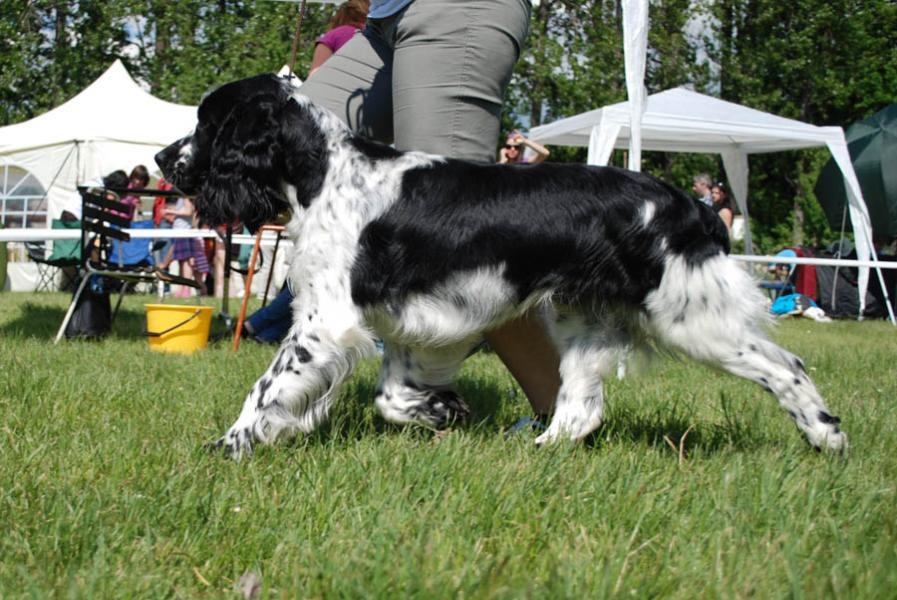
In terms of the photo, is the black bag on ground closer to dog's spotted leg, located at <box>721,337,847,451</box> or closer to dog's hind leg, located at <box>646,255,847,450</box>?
dog's hind leg, located at <box>646,255,847,450</box>

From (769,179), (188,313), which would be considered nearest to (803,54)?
(769,179)

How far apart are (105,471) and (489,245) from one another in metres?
1.36

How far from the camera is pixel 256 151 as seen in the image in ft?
11.0

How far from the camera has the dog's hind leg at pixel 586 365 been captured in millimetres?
3490

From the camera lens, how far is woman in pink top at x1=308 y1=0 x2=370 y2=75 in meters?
5.32

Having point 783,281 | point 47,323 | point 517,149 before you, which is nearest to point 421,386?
point 47,323

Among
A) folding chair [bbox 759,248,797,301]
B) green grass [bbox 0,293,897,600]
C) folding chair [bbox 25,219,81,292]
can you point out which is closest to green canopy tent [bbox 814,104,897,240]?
folding chair [bbox 759,248,797,301]

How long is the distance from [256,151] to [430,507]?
4.81ft

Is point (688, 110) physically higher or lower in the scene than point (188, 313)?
higher

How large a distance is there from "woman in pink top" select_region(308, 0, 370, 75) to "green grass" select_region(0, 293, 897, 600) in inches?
81.8

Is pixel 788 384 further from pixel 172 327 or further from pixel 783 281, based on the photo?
pixel 783 281

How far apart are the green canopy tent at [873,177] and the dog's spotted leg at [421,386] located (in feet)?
48.1

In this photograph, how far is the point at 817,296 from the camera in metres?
15.5

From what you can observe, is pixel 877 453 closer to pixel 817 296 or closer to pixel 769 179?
pixel 817 296
